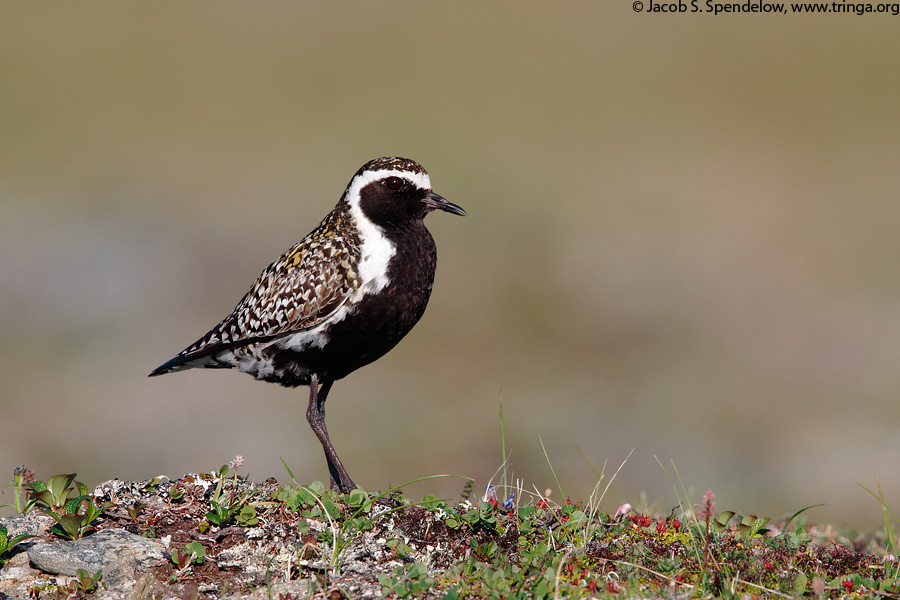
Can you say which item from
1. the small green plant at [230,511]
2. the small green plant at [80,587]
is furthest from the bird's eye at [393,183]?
the small green plant at [80,587]

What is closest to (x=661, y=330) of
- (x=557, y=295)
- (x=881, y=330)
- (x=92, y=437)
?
(x=557, y=295)

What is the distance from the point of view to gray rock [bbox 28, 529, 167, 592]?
16.8 ft

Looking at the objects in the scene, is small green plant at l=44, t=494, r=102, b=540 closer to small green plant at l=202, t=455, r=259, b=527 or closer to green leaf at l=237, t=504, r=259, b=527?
small green plant at l=202, t=455, r=259, b=527

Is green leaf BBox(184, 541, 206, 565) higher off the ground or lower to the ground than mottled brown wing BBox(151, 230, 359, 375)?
lower

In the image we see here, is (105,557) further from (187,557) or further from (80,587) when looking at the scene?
(187,557)

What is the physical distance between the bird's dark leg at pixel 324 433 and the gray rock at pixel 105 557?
5.93 feet

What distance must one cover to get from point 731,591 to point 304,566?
212 cm

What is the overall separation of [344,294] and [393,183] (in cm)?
91

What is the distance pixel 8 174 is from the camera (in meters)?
23.9

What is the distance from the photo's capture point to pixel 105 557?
519 cm

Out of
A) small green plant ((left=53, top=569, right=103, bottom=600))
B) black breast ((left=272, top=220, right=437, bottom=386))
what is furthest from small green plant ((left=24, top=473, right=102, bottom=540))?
black breast ((left=272, top=220, right=437, bottom=386))

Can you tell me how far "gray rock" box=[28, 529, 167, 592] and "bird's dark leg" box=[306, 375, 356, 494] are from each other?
1808mm

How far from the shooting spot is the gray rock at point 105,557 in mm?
5117

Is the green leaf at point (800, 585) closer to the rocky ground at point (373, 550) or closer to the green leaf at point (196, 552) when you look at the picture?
the rocky ground at point (373, 550)
